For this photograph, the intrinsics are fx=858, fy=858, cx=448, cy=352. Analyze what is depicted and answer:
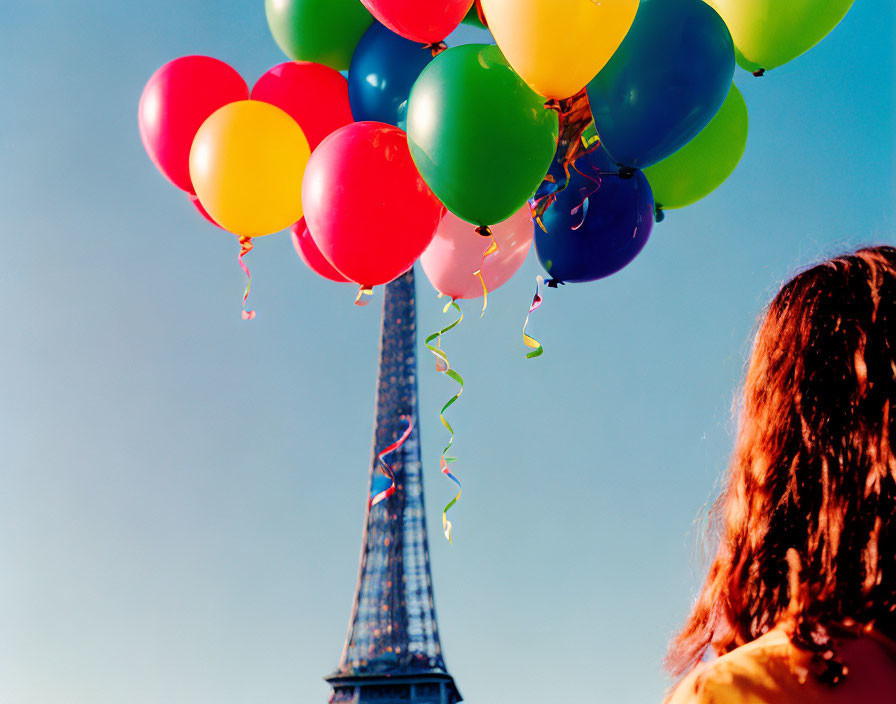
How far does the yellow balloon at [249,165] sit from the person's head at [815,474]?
104 inches

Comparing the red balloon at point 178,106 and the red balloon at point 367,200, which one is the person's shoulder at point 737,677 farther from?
the red balloon at point 178,106

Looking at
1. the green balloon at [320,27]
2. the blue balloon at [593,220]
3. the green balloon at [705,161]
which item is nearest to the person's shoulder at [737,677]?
the blue balloon at [593,220]

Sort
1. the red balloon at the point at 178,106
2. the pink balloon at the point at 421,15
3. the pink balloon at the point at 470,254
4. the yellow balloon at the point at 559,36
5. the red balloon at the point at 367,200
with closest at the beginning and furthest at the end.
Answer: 1. the yellow balloon at the point at 559,36
2. the pink balloon at the point at 421,15
3. the red balloon at the point at 367,200
4. the red balloon at the point at 178,106
5. the pink balloon at the point at 470,254

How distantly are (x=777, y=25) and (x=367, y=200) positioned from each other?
1.68m

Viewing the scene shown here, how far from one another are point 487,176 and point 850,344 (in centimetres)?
191

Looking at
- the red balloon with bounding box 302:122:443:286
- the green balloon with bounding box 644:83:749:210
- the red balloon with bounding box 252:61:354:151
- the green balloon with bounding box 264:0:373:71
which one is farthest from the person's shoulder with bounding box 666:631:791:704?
the green balloon with bounding box 264:0:373:71

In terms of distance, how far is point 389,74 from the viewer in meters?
3.58

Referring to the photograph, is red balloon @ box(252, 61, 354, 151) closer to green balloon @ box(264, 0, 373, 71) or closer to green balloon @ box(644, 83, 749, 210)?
green balloon @ box(264, 0, 373, 71)

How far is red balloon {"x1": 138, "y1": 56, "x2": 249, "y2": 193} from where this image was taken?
12.3ft

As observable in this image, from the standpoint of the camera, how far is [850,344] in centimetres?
117

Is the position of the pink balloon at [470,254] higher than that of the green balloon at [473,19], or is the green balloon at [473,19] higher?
the green balloon at [473,19]

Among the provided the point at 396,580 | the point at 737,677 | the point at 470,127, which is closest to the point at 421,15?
the point at 470,127

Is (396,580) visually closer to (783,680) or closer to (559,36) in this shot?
(559,36)

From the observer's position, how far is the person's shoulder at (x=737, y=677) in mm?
879
